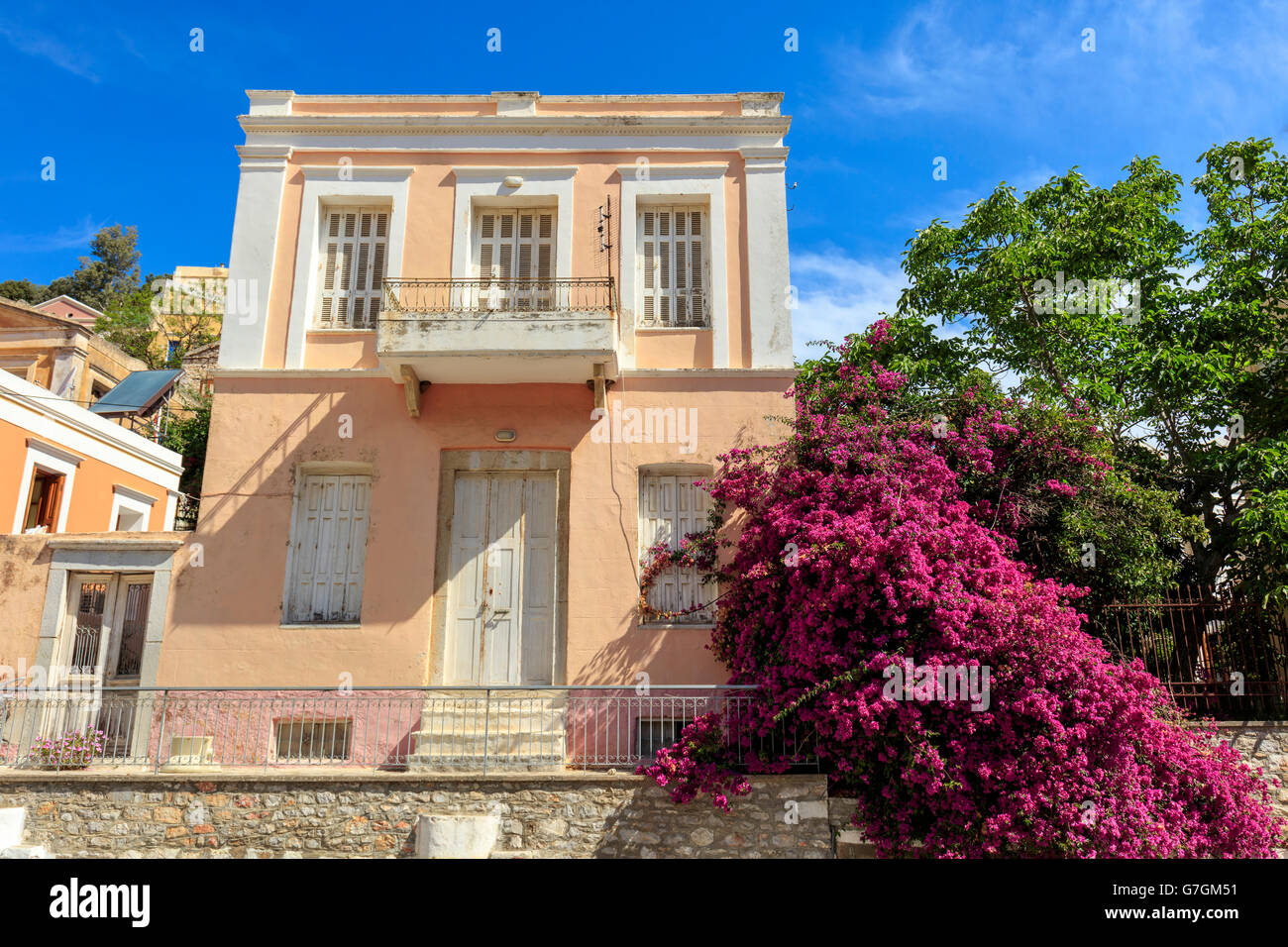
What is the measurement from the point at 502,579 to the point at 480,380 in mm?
2566

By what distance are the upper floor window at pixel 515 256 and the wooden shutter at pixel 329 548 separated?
3071mm

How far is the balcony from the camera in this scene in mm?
11211

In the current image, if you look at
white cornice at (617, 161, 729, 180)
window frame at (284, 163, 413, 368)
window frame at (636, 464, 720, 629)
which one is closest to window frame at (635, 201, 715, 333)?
white cornice at (617, 161, 729, 180)

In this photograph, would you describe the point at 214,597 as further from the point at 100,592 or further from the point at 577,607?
the point at 577,607

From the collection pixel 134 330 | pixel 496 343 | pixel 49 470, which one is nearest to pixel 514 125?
pixel 496 343

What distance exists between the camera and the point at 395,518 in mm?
11578

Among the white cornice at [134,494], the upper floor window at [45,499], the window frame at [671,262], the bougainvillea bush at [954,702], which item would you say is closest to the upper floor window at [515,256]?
the window frame at [671,262]

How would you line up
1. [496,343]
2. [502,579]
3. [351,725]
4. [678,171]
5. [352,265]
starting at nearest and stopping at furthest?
1. [351,725]
2. [496,343]
3. [502,579]
4. [352,265]
5. [678,171]

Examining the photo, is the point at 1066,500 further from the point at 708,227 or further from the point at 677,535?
the point at 708,227

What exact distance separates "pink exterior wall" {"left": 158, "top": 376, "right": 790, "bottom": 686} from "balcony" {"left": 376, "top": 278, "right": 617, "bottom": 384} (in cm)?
47

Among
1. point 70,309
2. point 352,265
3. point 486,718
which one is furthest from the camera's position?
point 70,309

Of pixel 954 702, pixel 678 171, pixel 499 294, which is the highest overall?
pixel 678 171

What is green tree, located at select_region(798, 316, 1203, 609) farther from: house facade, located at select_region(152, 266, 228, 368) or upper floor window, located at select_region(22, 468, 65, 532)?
house facade, located at select_region(152, 266, 228, 368)
